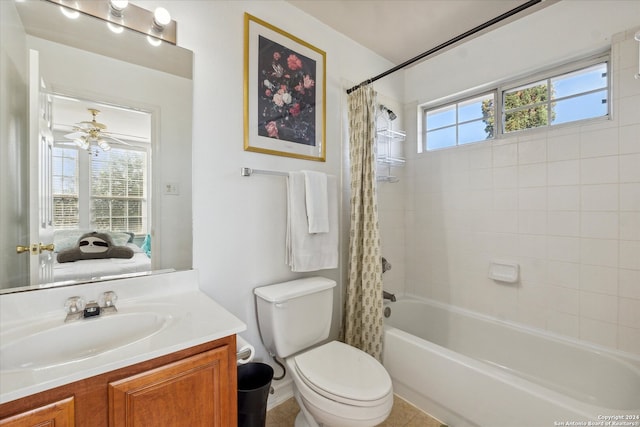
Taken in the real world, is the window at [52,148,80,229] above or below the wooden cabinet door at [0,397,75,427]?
above

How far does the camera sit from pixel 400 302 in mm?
2352

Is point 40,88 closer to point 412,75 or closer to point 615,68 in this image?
point 412,75

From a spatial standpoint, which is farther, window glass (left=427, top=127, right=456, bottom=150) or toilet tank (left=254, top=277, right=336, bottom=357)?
window glass (left=427, top=127, right=456, bottom=150)

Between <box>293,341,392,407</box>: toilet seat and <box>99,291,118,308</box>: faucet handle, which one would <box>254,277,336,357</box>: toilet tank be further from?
<box>99,291,118,308</box>: faucet handle

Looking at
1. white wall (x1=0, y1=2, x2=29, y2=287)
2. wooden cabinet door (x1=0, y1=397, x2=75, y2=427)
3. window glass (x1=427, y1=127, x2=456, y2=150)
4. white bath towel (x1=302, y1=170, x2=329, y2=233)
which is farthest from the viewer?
window glass (x1=427, y1=127, x2=456, y2=150)

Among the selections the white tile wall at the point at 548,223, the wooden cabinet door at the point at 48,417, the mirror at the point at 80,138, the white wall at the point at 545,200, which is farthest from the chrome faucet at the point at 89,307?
the white wall at the point at 545,200

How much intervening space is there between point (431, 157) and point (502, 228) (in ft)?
2.60

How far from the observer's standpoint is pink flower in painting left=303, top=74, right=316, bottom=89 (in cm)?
178

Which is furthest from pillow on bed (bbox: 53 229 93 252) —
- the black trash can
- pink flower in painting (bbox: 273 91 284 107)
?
pink flower in painting (bbox: 273 91 284 107)

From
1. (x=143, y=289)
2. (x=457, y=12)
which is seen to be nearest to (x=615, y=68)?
(x=457, y=12)

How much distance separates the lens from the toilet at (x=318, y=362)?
1144mm

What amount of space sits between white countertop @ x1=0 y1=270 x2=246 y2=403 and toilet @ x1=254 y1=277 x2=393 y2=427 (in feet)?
1.37

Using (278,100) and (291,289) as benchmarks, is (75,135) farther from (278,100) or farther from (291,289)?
(291,289)

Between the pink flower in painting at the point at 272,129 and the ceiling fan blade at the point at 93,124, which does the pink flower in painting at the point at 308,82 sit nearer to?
the pink flower in painting at the point at 272,129
